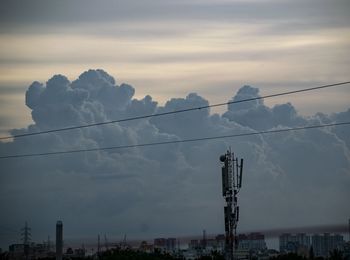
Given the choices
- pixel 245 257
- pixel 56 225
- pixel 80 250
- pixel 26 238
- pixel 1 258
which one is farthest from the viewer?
pixel 80 250

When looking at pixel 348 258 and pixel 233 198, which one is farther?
pixel 348 258

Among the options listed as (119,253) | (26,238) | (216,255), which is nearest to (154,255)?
→ (119,253)

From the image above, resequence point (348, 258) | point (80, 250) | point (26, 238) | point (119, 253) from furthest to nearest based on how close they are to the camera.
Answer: point (80, 250) < point (26, 238) < point (348, 258) < point (119, 253)

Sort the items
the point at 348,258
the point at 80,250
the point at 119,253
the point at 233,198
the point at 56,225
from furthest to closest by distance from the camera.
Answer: the point at 80,250 < the point at 348,258 < the point at 119,253 < the point at 56,225 < the point at 233,198

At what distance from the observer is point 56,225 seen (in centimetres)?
7344

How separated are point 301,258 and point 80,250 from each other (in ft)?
289

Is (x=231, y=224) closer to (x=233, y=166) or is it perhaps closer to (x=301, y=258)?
(x=233, y=166)

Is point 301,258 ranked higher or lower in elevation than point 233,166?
lower

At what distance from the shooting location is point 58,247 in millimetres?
73812

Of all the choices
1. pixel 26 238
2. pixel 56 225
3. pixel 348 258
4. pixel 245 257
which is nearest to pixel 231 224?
pixel 56 225

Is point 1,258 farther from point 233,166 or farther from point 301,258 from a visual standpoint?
point 233,166

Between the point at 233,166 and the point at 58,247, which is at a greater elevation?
the point at 233,166

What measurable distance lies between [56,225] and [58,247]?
1767mm

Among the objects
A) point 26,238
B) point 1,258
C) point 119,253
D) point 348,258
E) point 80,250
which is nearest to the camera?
point 119,253
